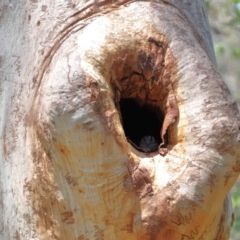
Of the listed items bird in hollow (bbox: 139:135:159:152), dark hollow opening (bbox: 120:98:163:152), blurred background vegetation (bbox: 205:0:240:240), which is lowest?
bird in hollow (bbox: 139:135:159:152)

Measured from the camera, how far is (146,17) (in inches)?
52.6

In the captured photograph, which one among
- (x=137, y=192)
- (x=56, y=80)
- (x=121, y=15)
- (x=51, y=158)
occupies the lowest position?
(x=137, y=192)

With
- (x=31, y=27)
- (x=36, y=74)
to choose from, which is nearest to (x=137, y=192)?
(x=36, y=74)

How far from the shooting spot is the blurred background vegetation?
4.62m

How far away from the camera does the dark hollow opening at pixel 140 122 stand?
53.7 inches

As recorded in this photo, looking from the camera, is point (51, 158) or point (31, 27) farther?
point (31, 27)

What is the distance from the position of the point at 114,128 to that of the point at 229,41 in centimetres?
519

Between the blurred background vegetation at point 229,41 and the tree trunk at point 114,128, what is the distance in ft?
9.82

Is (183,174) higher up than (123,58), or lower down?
lower down

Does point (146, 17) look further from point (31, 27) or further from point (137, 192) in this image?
point (137, 192)

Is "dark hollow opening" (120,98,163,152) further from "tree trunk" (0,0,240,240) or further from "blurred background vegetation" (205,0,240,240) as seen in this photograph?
"blurred background vegetation" (205,0,240,240)

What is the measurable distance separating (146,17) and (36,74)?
0.84ft

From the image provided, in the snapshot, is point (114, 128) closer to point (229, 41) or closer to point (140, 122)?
point (140, 122)

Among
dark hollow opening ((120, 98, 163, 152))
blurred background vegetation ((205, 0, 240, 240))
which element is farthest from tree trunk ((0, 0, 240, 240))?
blurred background vegetation ((205, 0, 240, 240))
